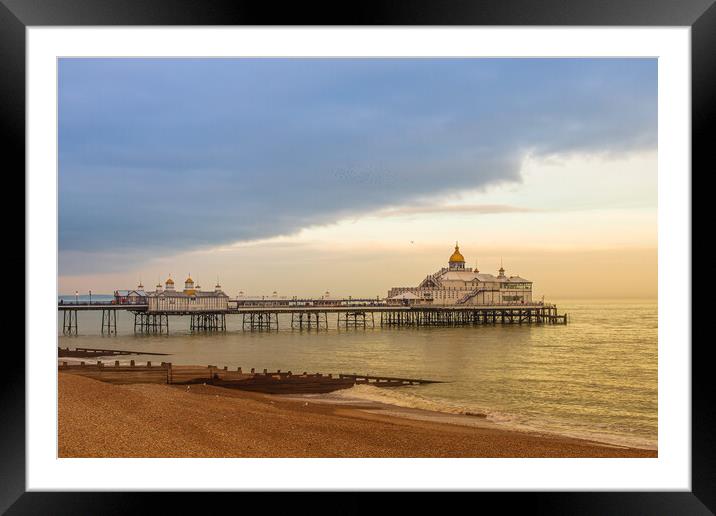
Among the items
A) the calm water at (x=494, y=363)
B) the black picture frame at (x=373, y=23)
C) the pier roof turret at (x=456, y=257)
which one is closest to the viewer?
the black picture frame at (x=373, y=23)

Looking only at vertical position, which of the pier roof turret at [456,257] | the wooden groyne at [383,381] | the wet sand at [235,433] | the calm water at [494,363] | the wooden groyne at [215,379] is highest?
the pier roof turret at [456,257]

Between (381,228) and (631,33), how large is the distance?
2478 cm

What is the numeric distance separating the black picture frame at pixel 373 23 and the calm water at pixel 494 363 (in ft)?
15.1

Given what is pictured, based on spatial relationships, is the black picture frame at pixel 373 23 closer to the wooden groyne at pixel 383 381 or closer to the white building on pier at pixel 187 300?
the wooden groyne at pixel 383 381

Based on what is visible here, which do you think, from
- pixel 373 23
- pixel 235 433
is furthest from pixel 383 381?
pixel 373 23

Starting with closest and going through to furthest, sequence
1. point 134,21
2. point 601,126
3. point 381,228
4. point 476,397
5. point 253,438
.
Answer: point 134,21
point 253,438
point 476,397
point 601,126
point 381,228

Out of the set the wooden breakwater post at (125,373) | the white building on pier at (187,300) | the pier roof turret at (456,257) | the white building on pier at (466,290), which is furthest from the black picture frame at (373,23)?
the pier roof turret at (456,257)

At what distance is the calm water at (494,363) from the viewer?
350 inches

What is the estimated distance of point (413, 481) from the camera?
8.52 feet

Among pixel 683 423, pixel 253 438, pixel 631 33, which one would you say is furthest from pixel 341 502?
pixel 631 33

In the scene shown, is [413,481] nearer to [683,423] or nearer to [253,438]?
[683,423]

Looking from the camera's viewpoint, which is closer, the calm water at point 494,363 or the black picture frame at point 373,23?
the black picture frame at point 373,23

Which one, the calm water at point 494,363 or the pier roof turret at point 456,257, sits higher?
the pier roof turret at point 456,257

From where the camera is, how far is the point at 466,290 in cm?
3269
